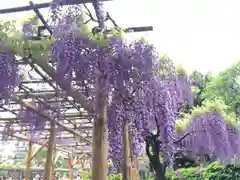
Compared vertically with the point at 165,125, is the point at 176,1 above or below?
above

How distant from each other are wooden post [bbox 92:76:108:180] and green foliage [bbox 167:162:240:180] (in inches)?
171

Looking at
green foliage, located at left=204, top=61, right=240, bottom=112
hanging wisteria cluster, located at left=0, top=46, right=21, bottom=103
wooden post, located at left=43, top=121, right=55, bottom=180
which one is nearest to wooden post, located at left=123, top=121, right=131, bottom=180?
hanging wisteria cluster, located at left=0, top=46, right=21, bottom=103

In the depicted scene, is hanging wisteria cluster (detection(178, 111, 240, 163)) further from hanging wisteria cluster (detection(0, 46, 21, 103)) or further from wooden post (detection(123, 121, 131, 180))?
hanging wisteria cluster (detection(0, 46, 21, 103))

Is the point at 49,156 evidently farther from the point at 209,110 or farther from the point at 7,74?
the point at 7,74

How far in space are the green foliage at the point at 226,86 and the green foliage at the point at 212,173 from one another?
385cm

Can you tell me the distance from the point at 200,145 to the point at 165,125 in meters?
2.07

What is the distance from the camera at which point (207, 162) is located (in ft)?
24.0

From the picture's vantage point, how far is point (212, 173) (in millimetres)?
6406

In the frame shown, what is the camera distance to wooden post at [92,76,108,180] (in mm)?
2416

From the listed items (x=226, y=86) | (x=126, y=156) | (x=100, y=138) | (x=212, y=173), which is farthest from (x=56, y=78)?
(x=226, y=86)

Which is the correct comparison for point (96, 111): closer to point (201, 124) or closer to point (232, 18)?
point (201, 124)

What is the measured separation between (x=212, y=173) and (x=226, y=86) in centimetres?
503

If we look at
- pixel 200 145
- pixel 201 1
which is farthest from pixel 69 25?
pixel 200 145

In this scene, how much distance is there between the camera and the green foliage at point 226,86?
10438 millimetres
